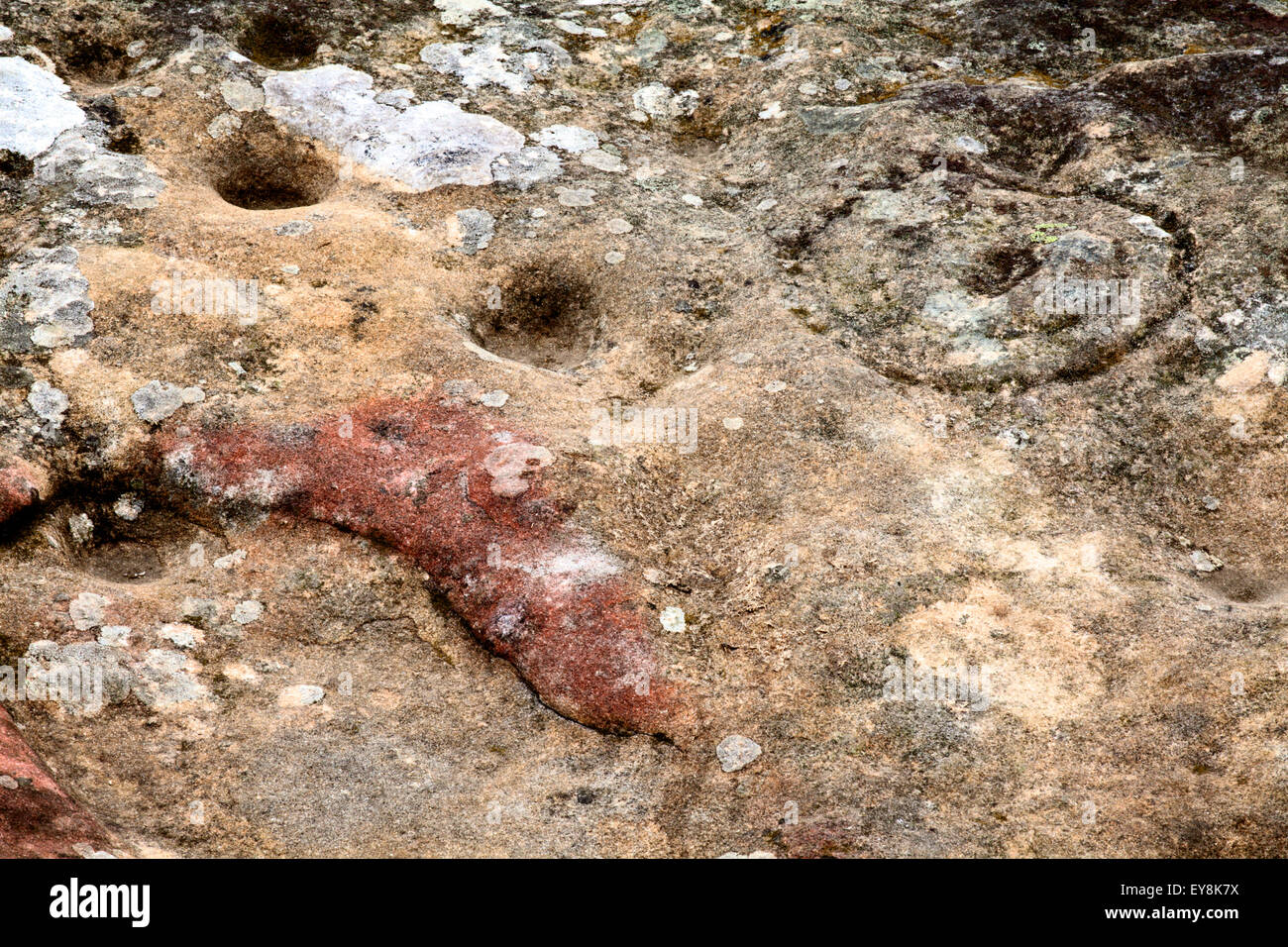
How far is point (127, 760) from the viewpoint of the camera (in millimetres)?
4559

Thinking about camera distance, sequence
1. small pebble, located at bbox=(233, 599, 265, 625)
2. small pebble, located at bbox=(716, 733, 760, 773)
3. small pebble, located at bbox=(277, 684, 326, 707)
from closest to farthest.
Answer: small pebble, located at bbox=(716, 733, 760, 773), small pebble, located at bbox=(277, 684, 326, 707), small pebble, located at bbox=(233, 599, 265, 625)

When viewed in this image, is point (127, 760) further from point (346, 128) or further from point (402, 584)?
point (346, 128)

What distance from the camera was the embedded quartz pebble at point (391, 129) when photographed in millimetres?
7980

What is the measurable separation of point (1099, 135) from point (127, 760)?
7.47 meters

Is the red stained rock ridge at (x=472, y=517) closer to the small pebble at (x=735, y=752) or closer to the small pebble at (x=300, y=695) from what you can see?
the small pebble at (x=735, y=752)

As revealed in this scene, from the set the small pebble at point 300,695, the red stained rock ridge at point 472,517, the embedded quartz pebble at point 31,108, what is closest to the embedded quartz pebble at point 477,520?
the red stained rock ridge at point 472,517

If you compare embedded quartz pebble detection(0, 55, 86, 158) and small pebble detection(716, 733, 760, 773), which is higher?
embedded quartz pebble detection(0, 55, 86, 158)

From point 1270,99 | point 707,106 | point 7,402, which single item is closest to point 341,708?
point 7,402

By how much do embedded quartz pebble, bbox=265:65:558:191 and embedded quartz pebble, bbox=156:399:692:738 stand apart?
2633 mm

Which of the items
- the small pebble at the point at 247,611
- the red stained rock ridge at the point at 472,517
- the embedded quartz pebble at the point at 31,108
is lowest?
the small pebble at the point at 247,611

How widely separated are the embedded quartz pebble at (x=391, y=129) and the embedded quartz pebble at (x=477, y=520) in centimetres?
263

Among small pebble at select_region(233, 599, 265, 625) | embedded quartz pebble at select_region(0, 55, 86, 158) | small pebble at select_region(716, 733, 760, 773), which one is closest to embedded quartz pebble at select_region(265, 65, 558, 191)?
embedded quartz pebble at select_region(0, 55, 86, 158)

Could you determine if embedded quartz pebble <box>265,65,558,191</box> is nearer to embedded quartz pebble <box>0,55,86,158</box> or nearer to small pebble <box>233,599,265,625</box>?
embedded quartz pebble <box>0,55,86,158</box>

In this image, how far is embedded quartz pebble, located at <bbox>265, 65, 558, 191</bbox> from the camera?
7.98 meters
